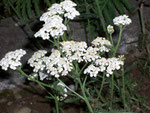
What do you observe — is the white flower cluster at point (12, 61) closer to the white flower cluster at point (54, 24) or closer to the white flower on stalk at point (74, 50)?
the white flower cluster at point (54, 24)

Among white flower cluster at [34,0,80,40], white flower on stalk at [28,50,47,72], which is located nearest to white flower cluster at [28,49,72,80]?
white flower on stalk at [28,50,47,72]

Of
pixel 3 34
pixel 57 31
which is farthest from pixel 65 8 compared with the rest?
pixel 3 34

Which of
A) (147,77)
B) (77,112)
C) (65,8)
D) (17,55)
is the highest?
(65,8)

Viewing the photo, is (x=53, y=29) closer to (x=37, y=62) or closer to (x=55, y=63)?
(x=55, y=63)

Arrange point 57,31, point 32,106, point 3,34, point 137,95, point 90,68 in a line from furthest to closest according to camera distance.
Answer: point 3,34
point 32,106
point 137,95
point 90,68
point 57,31

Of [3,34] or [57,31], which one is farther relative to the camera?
[3,34]

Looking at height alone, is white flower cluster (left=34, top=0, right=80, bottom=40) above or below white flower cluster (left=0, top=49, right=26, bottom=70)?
above

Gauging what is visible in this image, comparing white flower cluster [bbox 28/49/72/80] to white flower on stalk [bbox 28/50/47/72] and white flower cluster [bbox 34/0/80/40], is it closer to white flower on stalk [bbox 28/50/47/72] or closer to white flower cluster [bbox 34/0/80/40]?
white flower on stalk [bbox 28/50/47/72]

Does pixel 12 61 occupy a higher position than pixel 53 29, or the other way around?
pixel 53 29

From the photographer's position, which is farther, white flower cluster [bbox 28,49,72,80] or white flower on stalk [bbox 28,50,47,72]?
white flower on stalk [bbox 28,50,47,72]

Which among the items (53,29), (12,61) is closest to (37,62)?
(12,61)

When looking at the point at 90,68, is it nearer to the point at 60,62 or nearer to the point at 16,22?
the point at 60,62
